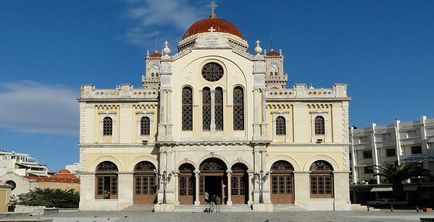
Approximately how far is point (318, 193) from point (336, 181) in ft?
4.95

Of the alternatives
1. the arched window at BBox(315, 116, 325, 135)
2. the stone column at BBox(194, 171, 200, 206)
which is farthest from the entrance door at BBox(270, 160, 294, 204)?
the stone column at BBox(194, 171, 200, 206)

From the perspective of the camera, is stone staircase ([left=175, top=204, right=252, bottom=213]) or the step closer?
stone staircase ([left=175, top=204, right=252, bottom=213])

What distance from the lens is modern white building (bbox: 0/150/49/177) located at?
2935 inches

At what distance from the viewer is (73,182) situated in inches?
2250

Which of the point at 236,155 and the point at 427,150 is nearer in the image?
the point at 236,155

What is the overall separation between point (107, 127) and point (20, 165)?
5495cm

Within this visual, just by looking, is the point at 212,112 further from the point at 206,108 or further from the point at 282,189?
the point at 282,189

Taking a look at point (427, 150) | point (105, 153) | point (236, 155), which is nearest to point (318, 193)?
point (236, 155)

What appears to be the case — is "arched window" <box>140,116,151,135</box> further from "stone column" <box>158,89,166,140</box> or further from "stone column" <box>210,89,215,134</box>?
"stone column" <box>210,89,215,134</box>

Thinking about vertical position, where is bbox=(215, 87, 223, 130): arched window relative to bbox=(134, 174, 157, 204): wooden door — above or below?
above

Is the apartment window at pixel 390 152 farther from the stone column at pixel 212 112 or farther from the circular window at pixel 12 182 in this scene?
the circular window at pixel 12 182

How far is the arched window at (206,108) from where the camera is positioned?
1505 inches

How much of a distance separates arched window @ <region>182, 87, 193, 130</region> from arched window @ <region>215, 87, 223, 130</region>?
5.84 ft

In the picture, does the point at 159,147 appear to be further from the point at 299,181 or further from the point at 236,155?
the point at 299,181
